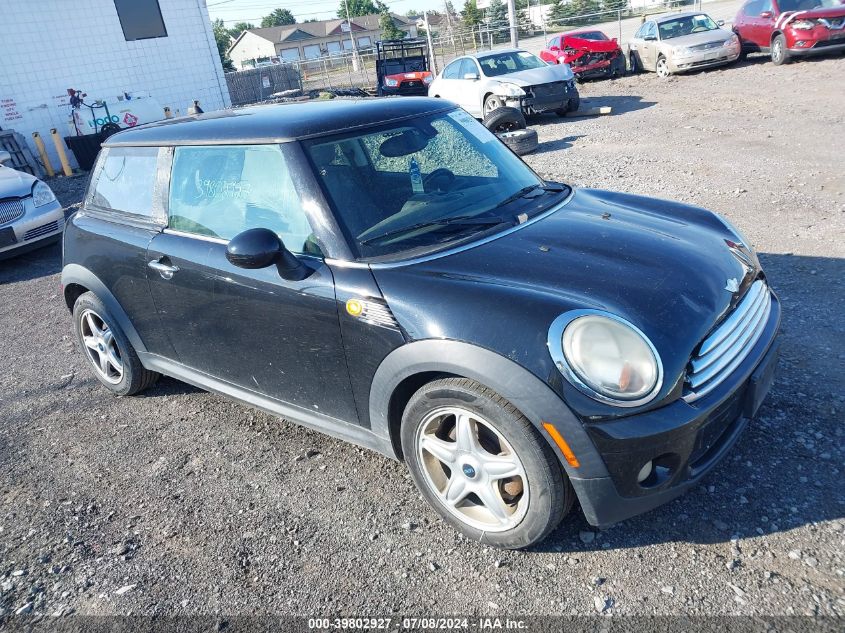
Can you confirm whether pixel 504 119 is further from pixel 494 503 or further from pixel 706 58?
pixel 706 58

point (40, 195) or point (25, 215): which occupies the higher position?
point (40, 195)

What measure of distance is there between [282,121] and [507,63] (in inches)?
461

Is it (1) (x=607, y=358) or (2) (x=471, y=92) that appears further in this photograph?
(2) (x=471, y=92)

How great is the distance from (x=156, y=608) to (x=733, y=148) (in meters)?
9.18

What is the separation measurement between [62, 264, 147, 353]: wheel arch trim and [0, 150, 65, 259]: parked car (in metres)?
4.54

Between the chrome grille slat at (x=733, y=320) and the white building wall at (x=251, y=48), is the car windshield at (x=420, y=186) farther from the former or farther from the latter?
the white building wall at (x=251, y=48)

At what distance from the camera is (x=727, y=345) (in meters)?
2.57

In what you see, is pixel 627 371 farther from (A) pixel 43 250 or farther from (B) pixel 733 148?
(A) pixel 43 250

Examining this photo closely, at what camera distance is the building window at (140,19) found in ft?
62.7

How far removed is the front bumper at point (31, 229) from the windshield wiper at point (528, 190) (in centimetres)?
699

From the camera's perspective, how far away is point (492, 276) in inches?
104

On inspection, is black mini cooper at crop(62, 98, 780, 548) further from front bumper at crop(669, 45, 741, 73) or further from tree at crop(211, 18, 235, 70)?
tree at crop(211, 18, 235, 70)

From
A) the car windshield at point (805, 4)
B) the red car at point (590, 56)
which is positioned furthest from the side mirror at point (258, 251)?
the red car at point (590, 56)

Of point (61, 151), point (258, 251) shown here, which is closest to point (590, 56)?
point (61, 151)
